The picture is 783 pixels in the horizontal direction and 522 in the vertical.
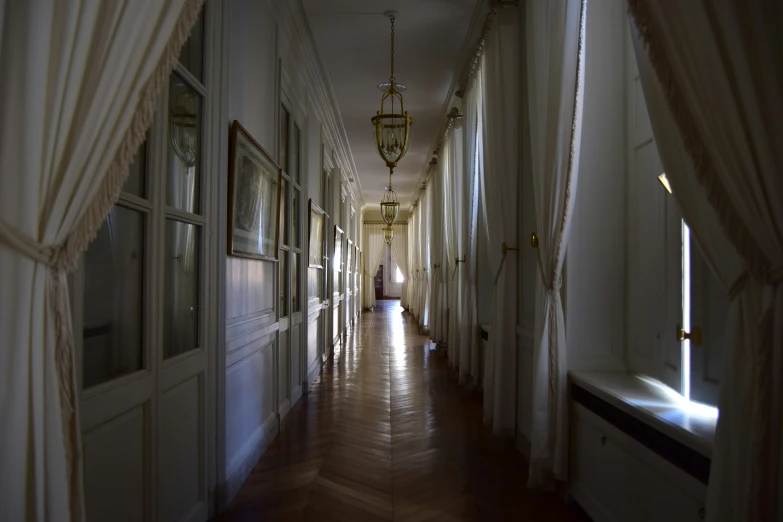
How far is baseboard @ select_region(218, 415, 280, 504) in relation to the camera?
248cm

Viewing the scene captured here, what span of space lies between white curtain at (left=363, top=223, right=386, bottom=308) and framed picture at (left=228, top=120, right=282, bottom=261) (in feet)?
44.8

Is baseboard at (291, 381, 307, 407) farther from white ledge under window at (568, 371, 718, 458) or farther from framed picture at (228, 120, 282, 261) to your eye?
white ledge under window at (568, 371, 718, 458)

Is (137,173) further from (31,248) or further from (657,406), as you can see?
(657,406)

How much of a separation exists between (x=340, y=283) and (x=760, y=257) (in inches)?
302

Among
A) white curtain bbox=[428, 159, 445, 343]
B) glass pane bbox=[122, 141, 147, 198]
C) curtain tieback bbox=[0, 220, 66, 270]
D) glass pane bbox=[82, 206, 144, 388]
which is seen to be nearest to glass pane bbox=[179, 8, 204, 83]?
glass pane bbox=[122, 141, 147, 198]

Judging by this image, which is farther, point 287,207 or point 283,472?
point 287,207

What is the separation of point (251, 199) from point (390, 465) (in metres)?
1.76

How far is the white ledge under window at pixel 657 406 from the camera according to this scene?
5.12 ft

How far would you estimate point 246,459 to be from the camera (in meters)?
2.84

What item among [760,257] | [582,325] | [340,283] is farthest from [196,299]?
[340,283]

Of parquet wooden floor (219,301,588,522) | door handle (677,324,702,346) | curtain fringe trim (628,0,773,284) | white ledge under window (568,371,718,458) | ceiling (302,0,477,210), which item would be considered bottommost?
parquet wooden floor (219,301,588,522)

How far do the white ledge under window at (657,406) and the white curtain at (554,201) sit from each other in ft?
0.57

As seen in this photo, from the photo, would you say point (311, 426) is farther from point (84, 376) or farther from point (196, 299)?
point (84, 376)

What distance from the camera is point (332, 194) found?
23.6ft
